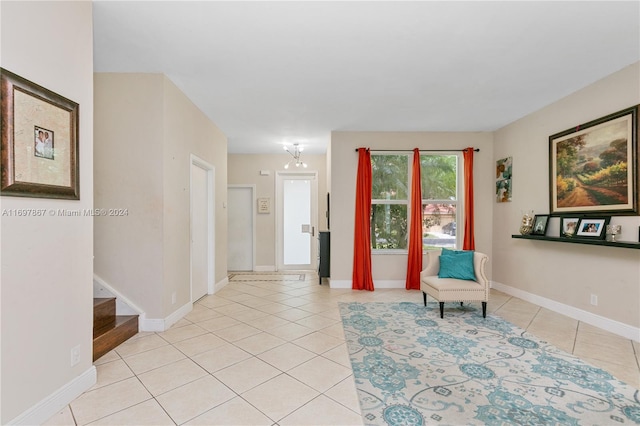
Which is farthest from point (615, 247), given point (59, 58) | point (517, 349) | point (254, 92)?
point (59, 58)

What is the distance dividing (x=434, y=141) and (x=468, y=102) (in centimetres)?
136

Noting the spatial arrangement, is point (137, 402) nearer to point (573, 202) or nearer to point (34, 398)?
point (34, 398)

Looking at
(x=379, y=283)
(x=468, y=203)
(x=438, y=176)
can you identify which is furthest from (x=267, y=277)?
(x=468, y=203)

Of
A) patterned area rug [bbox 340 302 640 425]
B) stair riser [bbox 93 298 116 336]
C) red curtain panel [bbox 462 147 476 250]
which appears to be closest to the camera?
patterned area rug [bbox 340 302 640 425]

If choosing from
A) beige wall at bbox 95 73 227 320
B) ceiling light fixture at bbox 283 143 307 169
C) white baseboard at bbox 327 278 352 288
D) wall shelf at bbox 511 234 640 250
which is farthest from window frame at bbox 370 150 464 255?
beige wall at bbox 95 73 227 320

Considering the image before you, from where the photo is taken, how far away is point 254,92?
3562 mm

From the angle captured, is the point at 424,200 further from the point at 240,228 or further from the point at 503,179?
the point at 240,228

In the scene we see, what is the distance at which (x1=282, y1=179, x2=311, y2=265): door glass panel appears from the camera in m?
6.93

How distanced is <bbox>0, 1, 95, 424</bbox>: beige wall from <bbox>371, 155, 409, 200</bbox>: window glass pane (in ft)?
13.6

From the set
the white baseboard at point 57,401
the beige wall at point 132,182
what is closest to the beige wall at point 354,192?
the beige wall at point 132,182

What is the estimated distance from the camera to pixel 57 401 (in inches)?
71.9

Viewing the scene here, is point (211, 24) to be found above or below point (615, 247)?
above

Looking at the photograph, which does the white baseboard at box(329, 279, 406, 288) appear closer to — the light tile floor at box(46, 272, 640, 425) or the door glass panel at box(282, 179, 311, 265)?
the light tile floor at box(46, 272, 640, 425)

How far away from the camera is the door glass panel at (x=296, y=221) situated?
6.93 meters
